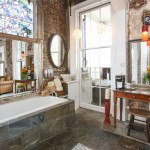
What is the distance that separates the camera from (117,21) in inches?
134

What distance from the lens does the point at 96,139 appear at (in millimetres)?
2607

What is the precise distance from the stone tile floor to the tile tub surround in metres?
0.13

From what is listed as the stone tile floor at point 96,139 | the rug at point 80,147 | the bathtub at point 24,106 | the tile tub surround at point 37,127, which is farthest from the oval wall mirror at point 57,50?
the rug at point 80,147

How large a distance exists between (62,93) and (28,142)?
1892 millimetres

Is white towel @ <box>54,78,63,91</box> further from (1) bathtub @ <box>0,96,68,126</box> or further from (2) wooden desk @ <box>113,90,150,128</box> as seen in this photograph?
(2) wooden desk @ <box>113,90,150,128</box>

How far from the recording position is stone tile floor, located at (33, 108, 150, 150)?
7.75 feet

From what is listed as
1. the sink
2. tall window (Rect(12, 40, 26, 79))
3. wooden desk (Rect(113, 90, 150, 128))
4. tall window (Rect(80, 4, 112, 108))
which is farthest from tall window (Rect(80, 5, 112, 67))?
tall window (Rect(12, 40, 26, 79))

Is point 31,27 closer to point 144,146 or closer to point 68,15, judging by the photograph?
point 68,15

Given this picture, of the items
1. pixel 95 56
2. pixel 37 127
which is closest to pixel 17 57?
pixel 37 127

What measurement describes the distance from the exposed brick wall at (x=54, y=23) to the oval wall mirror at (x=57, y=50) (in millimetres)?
128

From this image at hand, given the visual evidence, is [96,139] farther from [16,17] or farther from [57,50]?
[16,17]

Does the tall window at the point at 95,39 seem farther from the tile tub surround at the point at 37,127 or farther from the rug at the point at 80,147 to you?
the rug at the point at 80,147

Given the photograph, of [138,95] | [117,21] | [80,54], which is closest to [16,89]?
[80,54]

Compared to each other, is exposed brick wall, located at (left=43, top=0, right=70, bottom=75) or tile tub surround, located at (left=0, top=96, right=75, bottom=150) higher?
exposed brick wall, located at (left=43, top=0, right=70, bottom=75)
